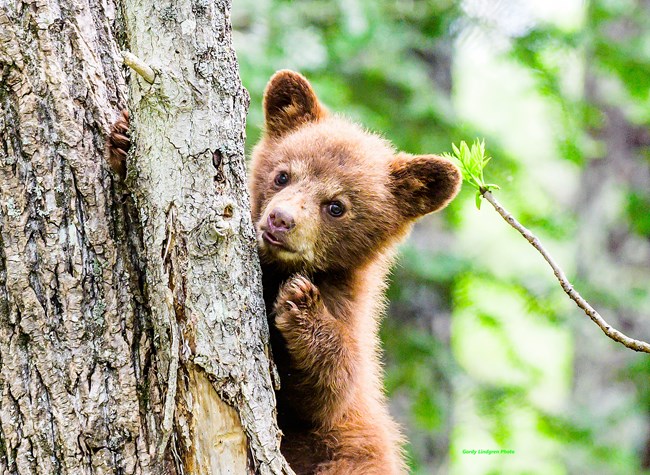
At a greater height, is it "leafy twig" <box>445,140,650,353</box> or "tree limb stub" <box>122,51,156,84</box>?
"tree limb stub" <box>122,51,156,84</box>

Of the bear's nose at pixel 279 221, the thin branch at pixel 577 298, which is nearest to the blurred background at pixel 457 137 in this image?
the bear's nose at pixel 279 221

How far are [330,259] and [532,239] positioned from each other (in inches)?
65.5

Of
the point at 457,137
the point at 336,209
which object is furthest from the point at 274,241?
the point at 457,137

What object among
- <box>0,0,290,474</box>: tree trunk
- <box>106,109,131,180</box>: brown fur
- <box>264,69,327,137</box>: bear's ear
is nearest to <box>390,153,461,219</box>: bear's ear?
<box>264,69,327,137</box>: bear's ear

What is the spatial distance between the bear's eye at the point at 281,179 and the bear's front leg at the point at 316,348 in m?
0.88

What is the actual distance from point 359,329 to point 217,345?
1.53m

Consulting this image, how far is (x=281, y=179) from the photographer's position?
4570mm

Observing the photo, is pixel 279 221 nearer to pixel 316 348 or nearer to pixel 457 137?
pixel 316 348

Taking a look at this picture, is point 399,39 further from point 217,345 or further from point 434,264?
point 217,345

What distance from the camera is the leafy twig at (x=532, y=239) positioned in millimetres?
2857

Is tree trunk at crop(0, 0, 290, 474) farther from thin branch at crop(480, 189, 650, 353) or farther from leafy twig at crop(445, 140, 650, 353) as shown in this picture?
thin branch at crop(480, 189, 650, 353)

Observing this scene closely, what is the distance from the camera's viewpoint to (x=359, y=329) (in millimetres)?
4363

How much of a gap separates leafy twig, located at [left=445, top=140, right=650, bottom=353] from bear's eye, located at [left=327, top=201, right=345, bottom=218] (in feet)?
3.99

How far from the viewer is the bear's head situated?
4.34m
